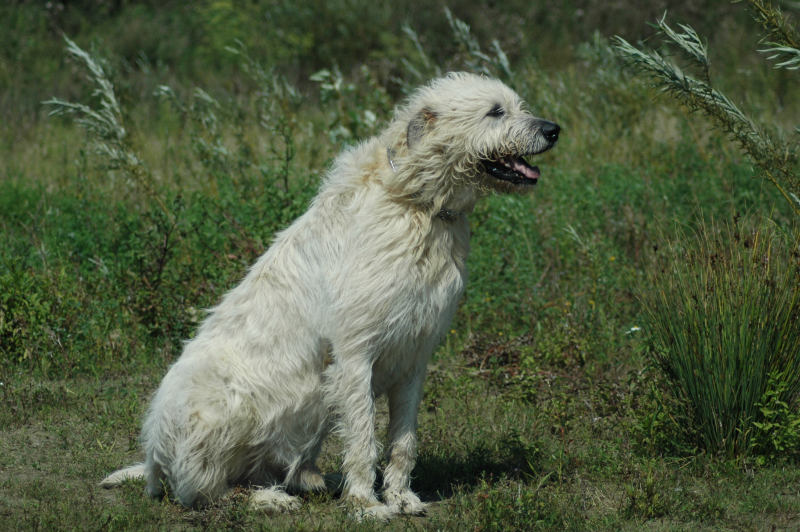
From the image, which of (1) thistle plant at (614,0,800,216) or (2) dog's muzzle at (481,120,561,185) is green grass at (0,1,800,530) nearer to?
(1) thistle plant at (614,0,800,216)

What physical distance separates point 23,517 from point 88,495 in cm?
43

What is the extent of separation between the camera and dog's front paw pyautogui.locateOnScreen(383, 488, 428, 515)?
463cm

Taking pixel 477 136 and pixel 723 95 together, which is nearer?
pixel 477 136

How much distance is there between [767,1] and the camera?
16.4 feet

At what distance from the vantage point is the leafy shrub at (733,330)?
4887 mm

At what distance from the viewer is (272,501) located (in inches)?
182

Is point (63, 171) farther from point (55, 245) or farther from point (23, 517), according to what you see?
point (23, 517)

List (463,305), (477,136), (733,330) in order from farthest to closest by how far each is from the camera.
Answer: (463,305)
(733,330)
(477,136)

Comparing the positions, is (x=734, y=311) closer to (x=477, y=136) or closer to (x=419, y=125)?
(x=477, y=136)

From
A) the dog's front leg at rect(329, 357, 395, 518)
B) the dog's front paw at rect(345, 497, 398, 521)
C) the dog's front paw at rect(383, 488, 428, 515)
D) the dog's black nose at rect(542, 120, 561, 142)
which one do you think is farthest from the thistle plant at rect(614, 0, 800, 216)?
the dog's front paw at rect(345, 497, 398, 521)

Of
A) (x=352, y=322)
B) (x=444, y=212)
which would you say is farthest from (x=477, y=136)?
(x=352, y=322)

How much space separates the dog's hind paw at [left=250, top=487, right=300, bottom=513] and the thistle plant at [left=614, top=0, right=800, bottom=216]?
2.95 meters

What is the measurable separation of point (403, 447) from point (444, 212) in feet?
4.01

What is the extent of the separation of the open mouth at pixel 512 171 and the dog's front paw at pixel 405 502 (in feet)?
5.53
